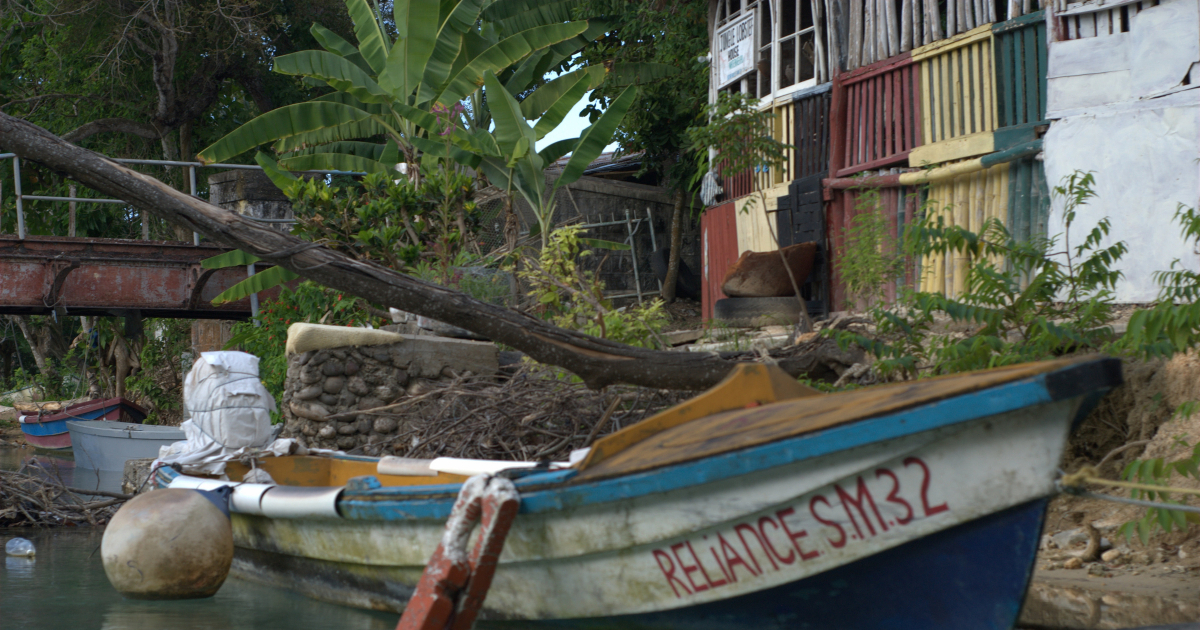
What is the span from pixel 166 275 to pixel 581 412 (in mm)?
7372

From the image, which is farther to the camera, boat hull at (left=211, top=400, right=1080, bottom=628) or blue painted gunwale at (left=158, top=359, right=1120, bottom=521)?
boat hull at (left=211, top=400, right=1080, bottom=628)

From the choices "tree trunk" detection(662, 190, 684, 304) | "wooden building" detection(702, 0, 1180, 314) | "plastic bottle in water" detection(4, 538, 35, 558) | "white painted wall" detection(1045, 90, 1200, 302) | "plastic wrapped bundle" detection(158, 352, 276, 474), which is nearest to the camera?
"plastic wrapped bundle" detection(158, 352, 276, 474)

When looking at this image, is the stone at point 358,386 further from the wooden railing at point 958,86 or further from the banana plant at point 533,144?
the wooden railing at point 958,86

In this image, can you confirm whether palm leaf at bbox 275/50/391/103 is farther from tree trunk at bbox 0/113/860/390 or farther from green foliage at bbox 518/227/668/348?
tree trunk at bbox 0/113/860/390

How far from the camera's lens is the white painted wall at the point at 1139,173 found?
678cm

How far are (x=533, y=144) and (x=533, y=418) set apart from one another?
4328 millimetres

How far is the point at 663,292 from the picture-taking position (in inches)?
622

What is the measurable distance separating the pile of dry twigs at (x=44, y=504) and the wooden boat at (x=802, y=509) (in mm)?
6307

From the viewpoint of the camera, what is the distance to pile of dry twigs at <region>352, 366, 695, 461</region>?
693 cm

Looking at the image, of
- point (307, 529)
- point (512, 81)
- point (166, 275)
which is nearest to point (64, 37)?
point (166, 275)

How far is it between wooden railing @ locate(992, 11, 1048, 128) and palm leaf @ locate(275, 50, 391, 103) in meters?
6.63

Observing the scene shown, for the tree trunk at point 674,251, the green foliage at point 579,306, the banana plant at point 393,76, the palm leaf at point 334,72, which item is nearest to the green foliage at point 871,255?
the green foliage at point 579,306

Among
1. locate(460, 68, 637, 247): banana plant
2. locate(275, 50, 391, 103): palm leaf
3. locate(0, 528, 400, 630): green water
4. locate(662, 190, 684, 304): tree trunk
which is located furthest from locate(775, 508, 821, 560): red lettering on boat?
locate(662, 190, 684, 304): tree trunk

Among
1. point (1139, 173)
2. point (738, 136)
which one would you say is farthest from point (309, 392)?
point (1139, 173)
